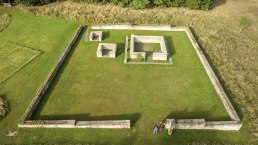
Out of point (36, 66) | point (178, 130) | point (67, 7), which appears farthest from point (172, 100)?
point (67, 7)

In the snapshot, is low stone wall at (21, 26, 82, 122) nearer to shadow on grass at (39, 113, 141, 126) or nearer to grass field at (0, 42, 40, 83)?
shadow on grass at (39, 113, 141, 126)

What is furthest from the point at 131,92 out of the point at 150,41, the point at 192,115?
the point at 150,41

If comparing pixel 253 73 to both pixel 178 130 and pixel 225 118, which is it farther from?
pixel 178 130

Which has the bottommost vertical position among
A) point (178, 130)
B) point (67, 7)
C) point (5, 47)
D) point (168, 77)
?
point (178, 130)

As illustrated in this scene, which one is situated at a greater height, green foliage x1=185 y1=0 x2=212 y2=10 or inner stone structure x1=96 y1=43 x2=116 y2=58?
green foliage x1=185 y1=0 x2=212 y2=10

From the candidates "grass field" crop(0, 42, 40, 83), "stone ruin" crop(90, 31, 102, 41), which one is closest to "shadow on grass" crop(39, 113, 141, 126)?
"grass field" crop(0, 42, 40, 83)

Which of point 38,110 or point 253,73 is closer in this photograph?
point 38,110

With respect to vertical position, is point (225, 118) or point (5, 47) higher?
point (5, 47)
